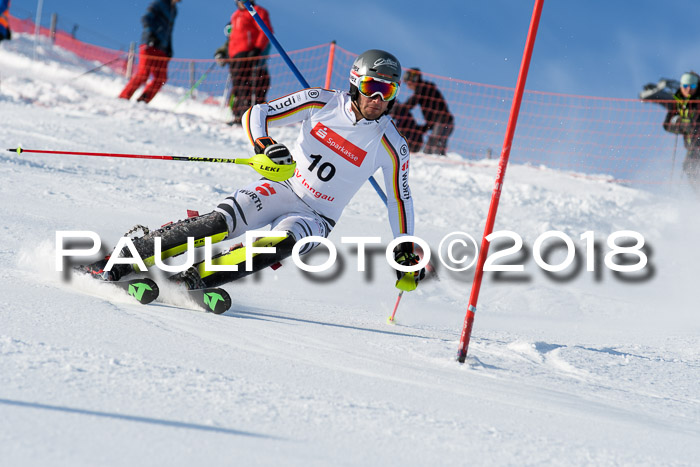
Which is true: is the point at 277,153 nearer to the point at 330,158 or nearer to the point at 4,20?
the point at 330,158

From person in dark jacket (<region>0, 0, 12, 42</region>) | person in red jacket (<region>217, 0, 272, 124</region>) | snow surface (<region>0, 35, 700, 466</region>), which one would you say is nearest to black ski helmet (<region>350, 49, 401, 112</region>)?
snow surface (<region>0, 35, 700, 466</region>)

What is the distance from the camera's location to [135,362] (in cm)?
220

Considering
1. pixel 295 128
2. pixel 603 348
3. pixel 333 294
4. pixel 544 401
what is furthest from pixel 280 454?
pixel 295 128

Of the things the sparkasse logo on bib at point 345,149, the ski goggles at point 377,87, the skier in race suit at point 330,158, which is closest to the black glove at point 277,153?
the skier in race suit at point 330,158

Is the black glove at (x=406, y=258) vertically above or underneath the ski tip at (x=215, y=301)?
above

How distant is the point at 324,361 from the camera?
270cm

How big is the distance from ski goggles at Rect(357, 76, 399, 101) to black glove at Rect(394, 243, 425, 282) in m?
0.85

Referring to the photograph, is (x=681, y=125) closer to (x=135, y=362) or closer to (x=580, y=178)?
(x=580, y=178)

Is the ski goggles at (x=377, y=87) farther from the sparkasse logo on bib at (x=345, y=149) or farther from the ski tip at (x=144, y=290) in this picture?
the ski tip at (x=144, y=290)

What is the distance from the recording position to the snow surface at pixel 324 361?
1.74 meters

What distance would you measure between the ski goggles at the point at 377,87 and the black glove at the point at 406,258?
33.4 inches

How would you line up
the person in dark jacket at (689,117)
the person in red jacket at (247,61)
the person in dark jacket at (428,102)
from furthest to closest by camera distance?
the person in dark jacket at (428,102)
the person in red jacket at (247,61)
the person in dark jacket at (689,117)

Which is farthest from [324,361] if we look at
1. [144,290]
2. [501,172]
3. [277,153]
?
[277,153]

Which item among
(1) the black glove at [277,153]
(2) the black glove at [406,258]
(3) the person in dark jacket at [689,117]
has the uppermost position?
(3) the person in dark jacket at [689,117]
